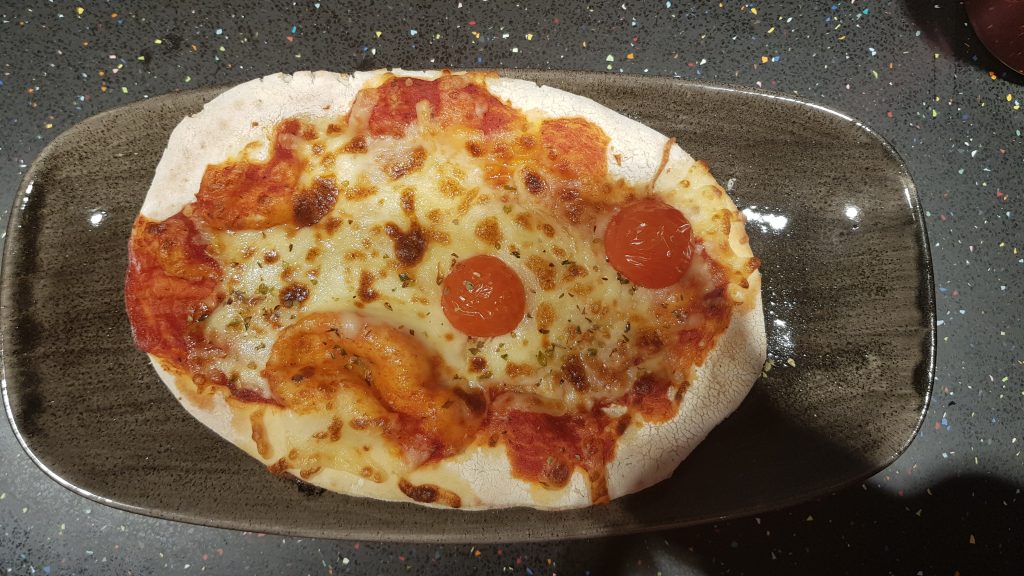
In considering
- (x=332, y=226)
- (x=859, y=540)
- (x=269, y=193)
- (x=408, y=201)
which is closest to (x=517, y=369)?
(x=408, y=201)

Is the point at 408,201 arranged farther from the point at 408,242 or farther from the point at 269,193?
the point at 269,193

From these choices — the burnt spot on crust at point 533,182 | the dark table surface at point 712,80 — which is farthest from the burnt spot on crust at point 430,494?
the burnt spot on crust at point 533,182

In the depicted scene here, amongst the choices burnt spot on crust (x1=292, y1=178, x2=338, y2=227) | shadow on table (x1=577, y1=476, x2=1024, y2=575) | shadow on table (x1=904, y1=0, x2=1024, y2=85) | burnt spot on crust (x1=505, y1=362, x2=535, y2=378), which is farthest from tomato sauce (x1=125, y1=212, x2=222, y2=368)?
shadow on table (x1=904, y1=0, x2=1024, y2=85)

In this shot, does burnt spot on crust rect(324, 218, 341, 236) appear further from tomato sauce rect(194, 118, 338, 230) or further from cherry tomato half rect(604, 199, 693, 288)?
cherry tomato half rect(604, 199, 693, 288)

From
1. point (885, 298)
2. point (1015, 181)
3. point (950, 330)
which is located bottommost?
point (950, 330)

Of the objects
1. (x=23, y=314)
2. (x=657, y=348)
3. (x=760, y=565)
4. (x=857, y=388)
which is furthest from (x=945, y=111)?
(x=23, y=314)

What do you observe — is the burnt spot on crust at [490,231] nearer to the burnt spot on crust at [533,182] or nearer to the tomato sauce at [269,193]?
the burnt spot on crust at [533,182]

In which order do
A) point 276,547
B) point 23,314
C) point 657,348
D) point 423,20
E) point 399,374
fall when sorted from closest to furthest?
point 399,374 → point 657,348 → point 23,314 → point 276,547 → point 423,20

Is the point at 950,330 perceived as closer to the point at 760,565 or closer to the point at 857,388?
the point at 857,388
